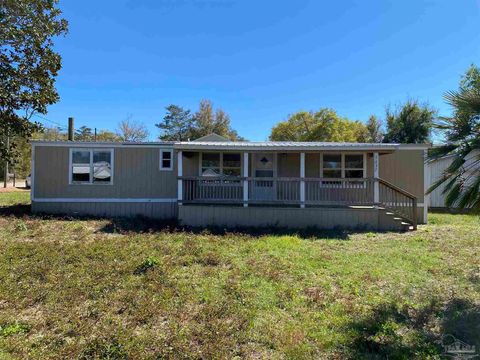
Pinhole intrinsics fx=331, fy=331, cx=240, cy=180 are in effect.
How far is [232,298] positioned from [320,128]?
34.5 meters

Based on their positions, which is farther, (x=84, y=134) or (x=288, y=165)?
(x=84, y=134)

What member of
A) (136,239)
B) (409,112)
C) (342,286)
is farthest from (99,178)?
(409,112)

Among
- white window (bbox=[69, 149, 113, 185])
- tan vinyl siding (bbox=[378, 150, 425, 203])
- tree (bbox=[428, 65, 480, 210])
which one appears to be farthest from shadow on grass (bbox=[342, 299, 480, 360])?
white window (bbox=[69, 149, 113, 185])

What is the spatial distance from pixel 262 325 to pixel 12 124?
8.26 metres

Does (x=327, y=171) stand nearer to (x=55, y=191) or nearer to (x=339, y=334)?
(x=339, y=334)

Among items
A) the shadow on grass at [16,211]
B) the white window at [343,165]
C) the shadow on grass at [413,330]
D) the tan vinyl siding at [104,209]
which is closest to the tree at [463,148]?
the shadow on grass at [413,330]

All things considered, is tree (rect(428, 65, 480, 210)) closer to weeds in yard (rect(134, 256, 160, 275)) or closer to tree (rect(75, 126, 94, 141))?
weeds in yard (rect(134, 256, 160, 275))

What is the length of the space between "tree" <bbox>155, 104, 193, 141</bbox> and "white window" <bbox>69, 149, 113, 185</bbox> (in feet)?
114

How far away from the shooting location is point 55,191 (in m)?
12.4

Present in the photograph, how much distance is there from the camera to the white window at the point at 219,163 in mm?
12758

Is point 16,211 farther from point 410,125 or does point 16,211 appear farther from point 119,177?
point 410,125

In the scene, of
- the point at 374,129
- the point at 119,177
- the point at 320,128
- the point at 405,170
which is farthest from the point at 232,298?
the point at 374,129

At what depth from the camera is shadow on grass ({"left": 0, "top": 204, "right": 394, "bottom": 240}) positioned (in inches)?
374

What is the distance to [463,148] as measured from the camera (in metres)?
4.02
